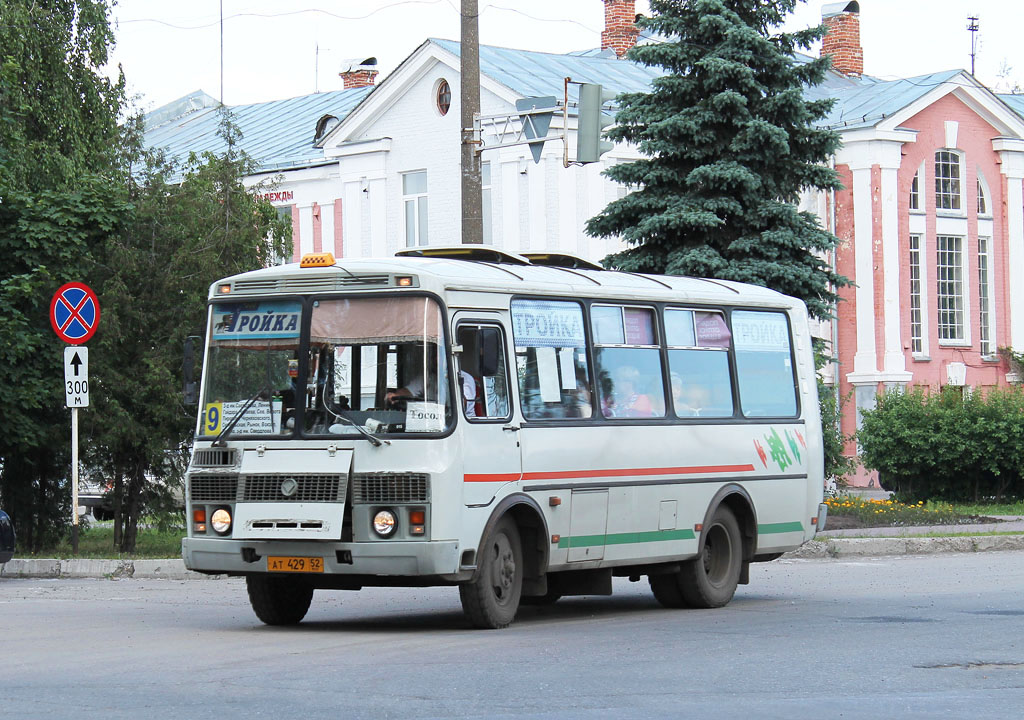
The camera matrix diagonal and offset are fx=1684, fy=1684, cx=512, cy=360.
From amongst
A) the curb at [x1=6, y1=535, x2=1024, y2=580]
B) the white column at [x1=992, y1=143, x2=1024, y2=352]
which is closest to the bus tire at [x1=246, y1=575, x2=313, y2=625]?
the curb at [x1=6, y1=535, x2=1024, y2=580]

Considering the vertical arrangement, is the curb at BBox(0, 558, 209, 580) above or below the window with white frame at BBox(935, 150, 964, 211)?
below

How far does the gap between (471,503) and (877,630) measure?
10.4 feet

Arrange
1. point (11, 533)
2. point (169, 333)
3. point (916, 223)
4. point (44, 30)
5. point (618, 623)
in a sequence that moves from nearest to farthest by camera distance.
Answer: point (618, 623) → point (11, 533) → point (169, 333) → point (44, 30) → point (916, 223)

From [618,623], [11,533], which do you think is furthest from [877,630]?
[11,533]

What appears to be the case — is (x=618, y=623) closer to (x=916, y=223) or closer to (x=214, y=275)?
(x=214, y=275)

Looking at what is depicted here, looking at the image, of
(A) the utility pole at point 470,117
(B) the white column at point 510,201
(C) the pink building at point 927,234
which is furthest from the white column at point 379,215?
(A) the utility pole at point 470,117

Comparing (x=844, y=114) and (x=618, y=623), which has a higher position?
(x=844, y=114)

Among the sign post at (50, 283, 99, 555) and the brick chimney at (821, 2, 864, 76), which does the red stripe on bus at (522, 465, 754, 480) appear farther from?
the brick chimney at (821, 2, 864, 76)

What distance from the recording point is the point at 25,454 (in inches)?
881

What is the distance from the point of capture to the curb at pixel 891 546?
21438 millimetres

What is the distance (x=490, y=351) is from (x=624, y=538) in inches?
87.9

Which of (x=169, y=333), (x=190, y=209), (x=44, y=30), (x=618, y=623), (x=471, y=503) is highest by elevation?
(x=44, y=30)

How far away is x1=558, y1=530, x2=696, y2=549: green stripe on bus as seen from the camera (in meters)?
13.4

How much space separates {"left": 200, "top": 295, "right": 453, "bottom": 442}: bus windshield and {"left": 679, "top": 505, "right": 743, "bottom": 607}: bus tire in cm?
365
